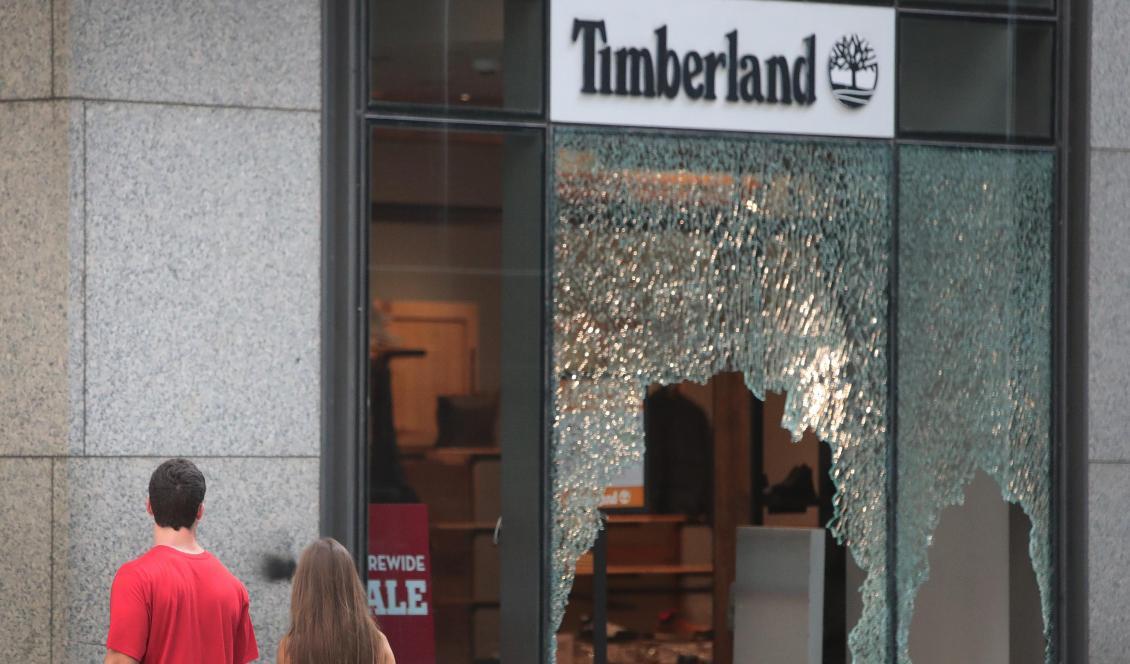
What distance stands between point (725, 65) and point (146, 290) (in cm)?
299

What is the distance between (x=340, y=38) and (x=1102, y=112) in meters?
3.96

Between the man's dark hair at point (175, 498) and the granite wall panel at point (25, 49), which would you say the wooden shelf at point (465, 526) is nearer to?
A: the man's dark hair at point (175, 498)

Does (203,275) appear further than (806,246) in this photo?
No

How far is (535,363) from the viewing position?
7426 mm

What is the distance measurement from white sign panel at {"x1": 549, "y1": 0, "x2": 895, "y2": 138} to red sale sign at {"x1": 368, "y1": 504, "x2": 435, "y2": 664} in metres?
2.08

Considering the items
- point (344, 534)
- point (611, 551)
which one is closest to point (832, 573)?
point (344, 534)

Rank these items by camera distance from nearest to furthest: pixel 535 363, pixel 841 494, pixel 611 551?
pixel 535 363 → pixel 841 494 → pixel 611 551

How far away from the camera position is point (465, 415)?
752 centimetres

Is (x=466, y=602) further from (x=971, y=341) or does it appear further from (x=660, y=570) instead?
(x=660, y=570)

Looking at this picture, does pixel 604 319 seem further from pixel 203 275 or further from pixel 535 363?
pixel 203 275

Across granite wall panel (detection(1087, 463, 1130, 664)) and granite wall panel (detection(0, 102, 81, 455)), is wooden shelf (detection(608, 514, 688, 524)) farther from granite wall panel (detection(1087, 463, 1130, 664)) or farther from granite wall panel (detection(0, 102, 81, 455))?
granite wall panel (detection(0, 102, 81, 455))

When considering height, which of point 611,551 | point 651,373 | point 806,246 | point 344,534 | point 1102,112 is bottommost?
point 611,551

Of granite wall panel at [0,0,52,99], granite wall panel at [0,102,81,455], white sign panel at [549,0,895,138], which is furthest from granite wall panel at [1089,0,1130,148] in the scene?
granite wall panel at [0,0,52,99]

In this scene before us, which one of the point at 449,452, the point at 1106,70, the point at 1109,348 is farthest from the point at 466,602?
the point at 1106,70
